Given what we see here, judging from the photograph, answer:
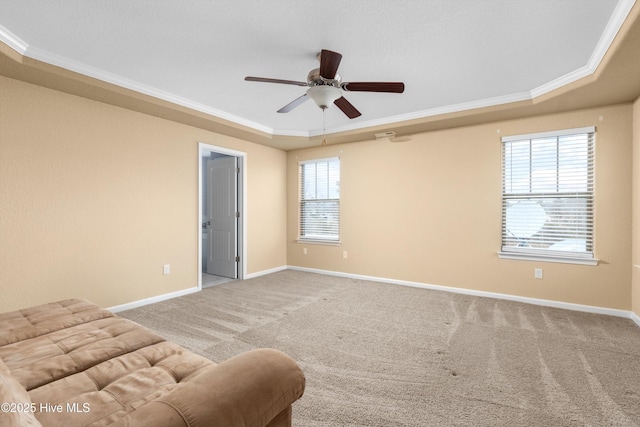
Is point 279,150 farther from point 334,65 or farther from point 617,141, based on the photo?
point 617,141

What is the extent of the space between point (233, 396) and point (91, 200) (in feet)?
10.9

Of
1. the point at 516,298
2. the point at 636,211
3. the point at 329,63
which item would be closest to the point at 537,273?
the point at 516,298

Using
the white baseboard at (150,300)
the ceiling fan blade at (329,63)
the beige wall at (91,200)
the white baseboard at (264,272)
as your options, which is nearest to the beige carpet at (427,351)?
the white baseboard at (150,300)

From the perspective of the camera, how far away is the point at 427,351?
2480mm

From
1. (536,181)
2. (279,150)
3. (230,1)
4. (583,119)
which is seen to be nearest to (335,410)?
(230,1)

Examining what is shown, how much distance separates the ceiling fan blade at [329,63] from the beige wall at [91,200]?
264cm

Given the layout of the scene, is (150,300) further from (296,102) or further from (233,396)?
(233,396)

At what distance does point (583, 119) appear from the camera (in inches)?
137

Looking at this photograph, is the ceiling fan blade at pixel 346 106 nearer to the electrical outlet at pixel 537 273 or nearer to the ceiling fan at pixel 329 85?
the ceiling fan at pixel 329 85

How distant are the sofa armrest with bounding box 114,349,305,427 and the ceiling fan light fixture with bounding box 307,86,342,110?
211cm

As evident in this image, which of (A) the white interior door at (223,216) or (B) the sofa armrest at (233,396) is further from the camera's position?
(A) the white interior door at (223,216)

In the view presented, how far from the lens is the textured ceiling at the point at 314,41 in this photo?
2035mm

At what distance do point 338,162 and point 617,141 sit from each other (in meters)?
3.70

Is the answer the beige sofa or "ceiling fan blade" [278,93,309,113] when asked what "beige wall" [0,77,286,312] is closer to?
the beige sofa
